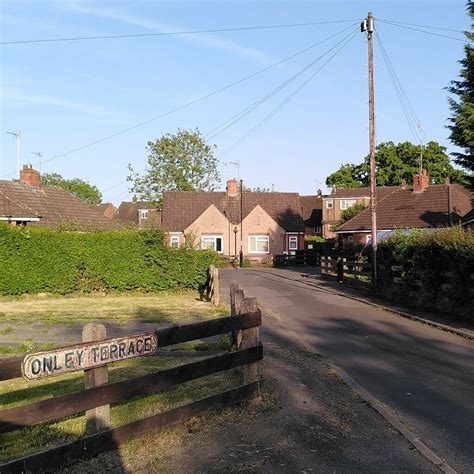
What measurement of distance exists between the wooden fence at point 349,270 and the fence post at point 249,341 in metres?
15.7

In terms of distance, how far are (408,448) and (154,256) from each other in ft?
61.2

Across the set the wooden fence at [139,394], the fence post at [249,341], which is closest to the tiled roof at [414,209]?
the fence post at [249,341]

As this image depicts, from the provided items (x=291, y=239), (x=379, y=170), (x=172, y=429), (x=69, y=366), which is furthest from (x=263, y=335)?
(x=379, y=170)

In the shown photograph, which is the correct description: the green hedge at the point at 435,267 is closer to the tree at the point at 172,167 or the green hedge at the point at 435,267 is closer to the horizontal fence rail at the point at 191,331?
the horizontal fence rail at the point at 191,331

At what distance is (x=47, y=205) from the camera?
35.5 metres

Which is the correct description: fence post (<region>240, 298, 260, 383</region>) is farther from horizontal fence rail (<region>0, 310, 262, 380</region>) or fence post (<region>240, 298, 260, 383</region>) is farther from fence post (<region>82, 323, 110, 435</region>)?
fence post (<region>82, 323, 110, 435</region>)

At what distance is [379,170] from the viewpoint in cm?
8225

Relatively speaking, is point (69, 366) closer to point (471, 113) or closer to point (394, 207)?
point (471, 113)

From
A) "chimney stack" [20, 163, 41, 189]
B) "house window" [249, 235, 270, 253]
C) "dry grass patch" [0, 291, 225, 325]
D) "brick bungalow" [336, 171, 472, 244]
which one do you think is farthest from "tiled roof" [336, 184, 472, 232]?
"dry grass patch" [0, 291, 225, 325]

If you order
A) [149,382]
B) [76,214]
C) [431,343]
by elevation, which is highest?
[76,214]

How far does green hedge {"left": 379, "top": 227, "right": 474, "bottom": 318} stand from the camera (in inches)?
551

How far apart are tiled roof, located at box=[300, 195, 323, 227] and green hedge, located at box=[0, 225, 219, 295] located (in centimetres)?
6041

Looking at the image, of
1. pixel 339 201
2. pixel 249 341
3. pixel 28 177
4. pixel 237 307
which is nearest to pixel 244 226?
pixel 339 201

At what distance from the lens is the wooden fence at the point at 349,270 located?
75.1 ft
